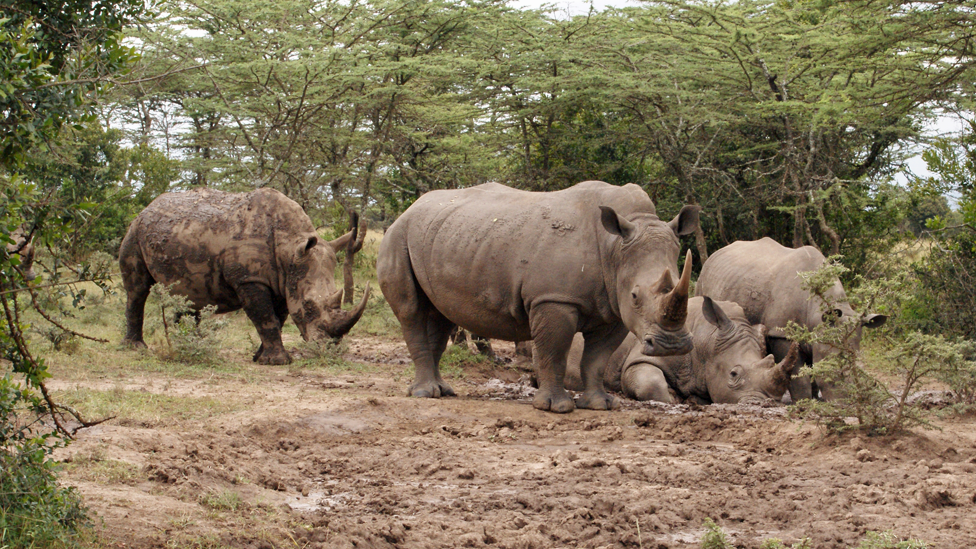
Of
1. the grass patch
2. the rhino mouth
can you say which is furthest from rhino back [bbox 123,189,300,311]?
the rhino mouth

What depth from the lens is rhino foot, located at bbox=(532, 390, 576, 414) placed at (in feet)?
23.0

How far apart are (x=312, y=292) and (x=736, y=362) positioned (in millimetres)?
4121

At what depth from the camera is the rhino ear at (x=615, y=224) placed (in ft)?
22.0

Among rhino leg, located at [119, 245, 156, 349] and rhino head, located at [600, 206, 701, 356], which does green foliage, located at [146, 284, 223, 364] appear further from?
rhino head, located at [600, 206, 701, 356]

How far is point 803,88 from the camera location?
13.6 meters

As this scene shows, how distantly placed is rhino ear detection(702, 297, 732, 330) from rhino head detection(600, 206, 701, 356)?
1.33 metres

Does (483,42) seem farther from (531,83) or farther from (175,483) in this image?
(175,483)

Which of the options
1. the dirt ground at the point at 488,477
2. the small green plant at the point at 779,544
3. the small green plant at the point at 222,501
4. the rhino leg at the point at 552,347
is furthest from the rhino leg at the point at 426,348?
the small green plant at the point at 779,544

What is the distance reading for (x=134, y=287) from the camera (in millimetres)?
9828

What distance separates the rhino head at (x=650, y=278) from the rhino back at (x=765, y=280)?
2.32 m

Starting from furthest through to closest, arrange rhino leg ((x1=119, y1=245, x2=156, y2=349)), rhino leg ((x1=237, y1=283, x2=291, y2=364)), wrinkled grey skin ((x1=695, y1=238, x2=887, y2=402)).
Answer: rhino leg ((x1=119, y1=245, x2=156, y2=349)) < rhino leg ((x1=237, y1=283, x2=291, y2=364)) < wrinkled grey skin ((x1=695, y1=238, x2=887, y2=402))

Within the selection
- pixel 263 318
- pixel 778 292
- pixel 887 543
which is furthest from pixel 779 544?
pixel 263 318

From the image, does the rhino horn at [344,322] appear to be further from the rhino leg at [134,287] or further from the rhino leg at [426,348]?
the rhino leg at [134,287]

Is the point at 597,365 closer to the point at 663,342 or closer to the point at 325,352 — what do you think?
the point at 663,342
